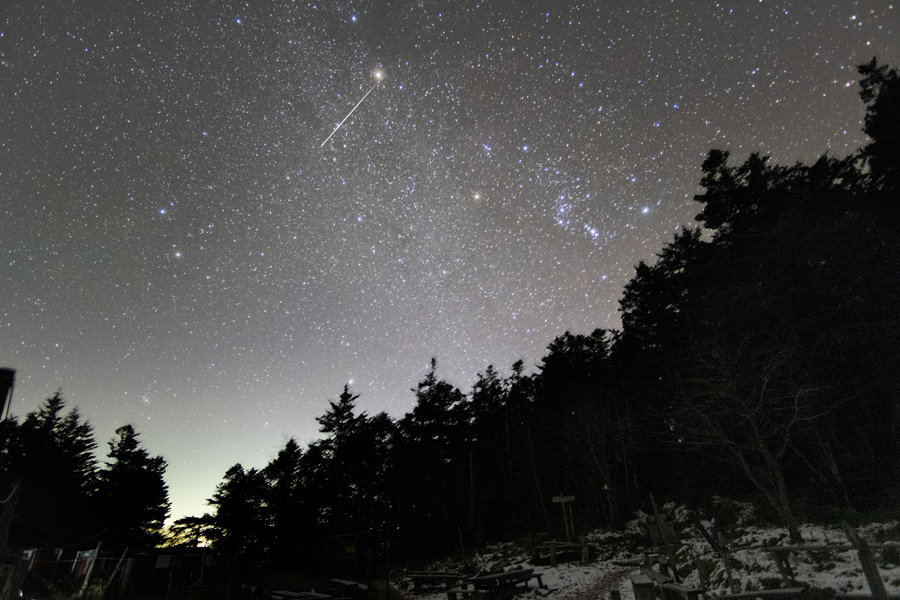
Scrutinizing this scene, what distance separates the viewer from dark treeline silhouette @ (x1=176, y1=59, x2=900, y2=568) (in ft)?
57.8

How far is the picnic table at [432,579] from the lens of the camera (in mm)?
20325

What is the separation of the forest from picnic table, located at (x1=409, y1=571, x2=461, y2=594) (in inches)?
415

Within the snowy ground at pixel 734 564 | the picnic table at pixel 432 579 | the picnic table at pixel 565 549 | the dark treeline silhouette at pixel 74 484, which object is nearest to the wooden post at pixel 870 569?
the snowy ground at pixel 734 564

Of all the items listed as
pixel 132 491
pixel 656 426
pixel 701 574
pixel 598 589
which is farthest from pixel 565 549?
pixel 132 491

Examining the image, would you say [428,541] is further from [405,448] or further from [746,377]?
[746,377]

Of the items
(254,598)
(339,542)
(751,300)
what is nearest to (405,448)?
(339,542)

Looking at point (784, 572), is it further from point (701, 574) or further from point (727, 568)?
point (701, 574)

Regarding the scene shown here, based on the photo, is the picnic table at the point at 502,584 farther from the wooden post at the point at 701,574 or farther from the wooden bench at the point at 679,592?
the wooden bench at the point at 679,592

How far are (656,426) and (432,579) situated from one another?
1746cm

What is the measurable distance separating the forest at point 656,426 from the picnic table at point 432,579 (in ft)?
34.6

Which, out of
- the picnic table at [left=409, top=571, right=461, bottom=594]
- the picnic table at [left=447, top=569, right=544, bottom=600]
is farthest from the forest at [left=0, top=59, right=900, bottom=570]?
the picnic table at [left=409, top=571, right=461, bottom=594]

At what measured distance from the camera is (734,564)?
13828 millimetres

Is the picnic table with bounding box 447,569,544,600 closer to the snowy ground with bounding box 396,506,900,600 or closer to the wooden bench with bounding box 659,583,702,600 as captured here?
the snowy ground with bounding box 396,506,900,600

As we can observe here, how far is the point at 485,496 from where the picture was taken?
135ft
